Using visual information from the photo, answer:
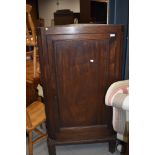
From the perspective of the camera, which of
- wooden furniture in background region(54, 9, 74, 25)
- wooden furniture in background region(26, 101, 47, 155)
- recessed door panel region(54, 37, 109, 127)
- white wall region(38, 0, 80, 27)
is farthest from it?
white wall region(38, 0, 80, 27)

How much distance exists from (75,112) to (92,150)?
0.60 m

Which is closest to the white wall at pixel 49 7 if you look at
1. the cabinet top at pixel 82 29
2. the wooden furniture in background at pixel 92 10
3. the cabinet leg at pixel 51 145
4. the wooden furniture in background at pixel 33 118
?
the wooden furniture in background at pixel 92 10

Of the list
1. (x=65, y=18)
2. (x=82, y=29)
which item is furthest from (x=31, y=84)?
(x=65, y=18)

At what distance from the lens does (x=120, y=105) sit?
55.7 inches

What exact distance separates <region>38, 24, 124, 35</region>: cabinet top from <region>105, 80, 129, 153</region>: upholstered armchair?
1.35 feet

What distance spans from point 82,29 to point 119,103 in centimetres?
59

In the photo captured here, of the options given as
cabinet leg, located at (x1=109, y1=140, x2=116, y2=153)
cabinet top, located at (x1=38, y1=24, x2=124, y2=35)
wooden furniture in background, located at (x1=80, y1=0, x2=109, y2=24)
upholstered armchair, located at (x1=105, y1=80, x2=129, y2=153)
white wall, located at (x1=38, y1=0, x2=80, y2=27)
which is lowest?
cabinet leg, located at (x1=109, y1=140, x2=116, y2=153)

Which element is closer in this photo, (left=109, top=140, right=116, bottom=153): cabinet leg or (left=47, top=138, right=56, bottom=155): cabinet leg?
(left=47, top=138, right=56, bottom=155): cabinet leg

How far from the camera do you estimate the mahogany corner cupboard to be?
57.1 inches

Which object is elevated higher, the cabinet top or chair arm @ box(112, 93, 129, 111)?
the cabinet top

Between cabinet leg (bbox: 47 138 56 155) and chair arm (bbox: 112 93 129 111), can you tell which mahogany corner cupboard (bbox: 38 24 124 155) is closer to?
cabinet leg (bbox: 47 138 56 155)

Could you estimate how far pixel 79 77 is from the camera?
157 cm

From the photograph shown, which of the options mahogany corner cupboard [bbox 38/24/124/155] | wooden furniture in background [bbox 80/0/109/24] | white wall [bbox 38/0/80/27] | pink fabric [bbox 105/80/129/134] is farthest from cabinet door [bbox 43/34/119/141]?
white wall [bbox 38/0/80/27]
